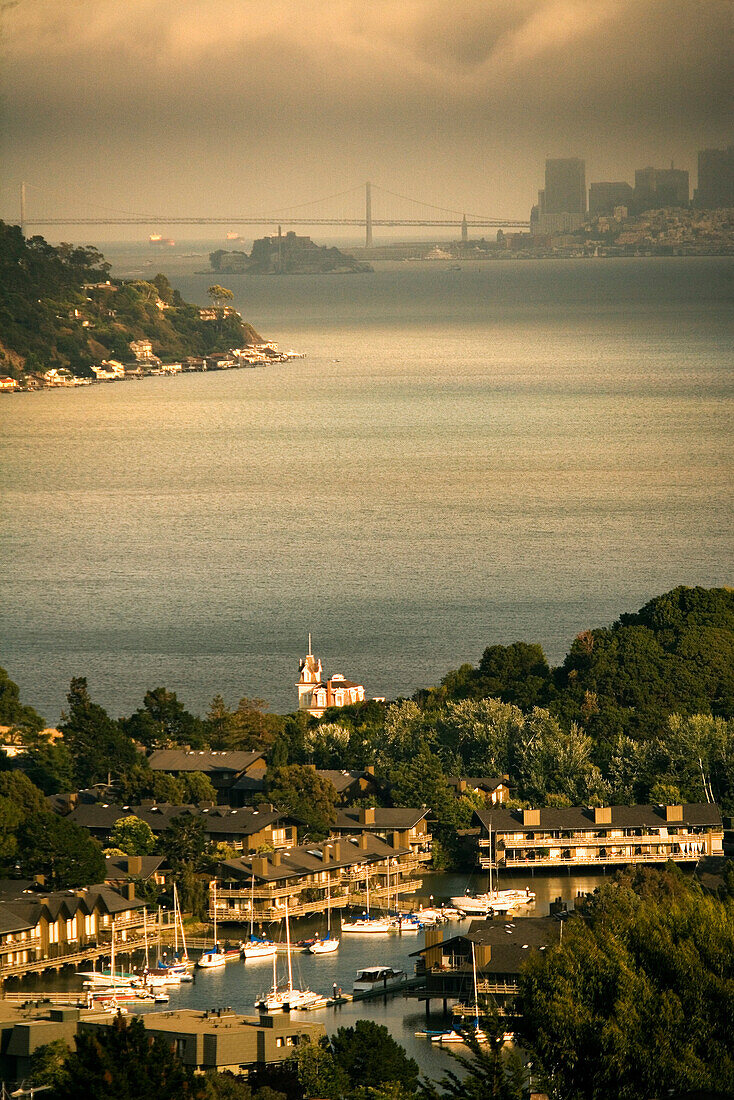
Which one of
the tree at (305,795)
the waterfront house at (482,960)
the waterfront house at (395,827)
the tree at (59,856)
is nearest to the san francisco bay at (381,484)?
the tree at (305,795)

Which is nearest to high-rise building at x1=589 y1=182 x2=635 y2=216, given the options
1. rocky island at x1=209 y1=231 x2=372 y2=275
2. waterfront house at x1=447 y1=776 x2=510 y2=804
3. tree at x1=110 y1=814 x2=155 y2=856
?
rocky island at x1=209 y1=231 x2=372 y2=275

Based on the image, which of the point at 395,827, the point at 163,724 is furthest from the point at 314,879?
the point at 163,724

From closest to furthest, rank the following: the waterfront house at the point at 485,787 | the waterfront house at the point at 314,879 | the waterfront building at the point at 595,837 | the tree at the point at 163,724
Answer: the waterfront house at the point at 314,879
the waterfront building at the point at 595,837
the waterfront house at the point at 485,787
the tree at the point at 163,724

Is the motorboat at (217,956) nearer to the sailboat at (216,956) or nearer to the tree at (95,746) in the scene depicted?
the sailboat at (216,956)

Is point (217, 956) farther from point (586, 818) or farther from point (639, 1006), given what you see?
point (639, 1006)

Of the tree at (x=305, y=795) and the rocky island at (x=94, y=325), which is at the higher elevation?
the rocky island at (x=94, y=325)

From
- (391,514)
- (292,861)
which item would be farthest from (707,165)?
(292,861)
